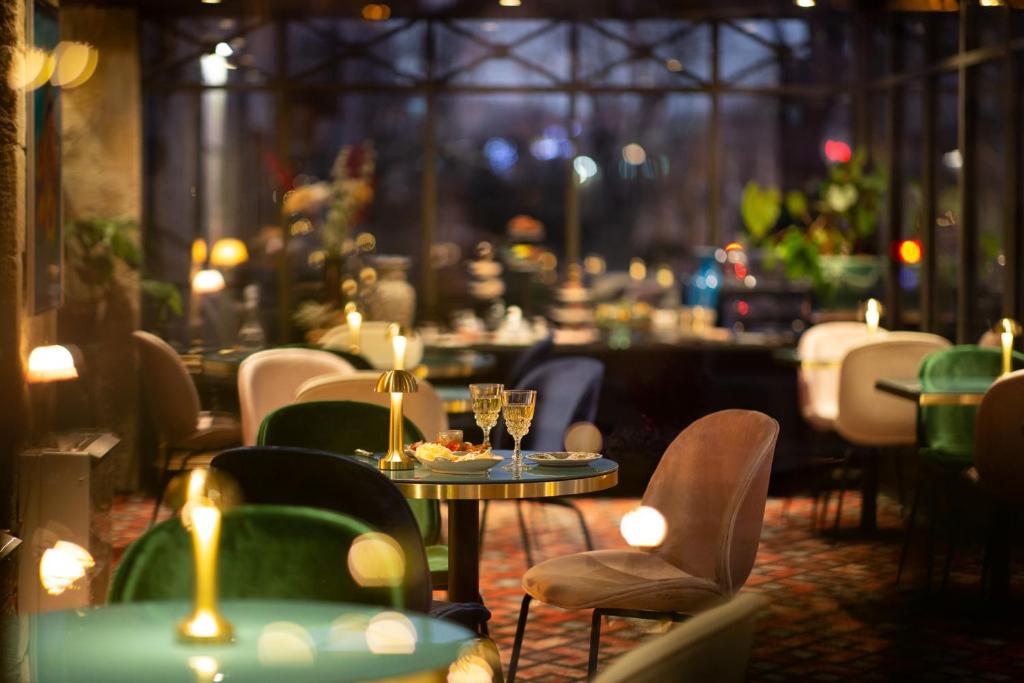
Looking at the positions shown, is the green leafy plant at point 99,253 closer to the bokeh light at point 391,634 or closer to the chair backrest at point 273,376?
the chair backrest at point 273,376

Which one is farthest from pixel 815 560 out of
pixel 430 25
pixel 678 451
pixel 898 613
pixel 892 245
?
pixel 430 25

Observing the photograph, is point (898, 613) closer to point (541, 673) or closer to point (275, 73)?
point (541, 673)

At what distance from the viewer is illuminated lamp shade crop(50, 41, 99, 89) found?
725cm

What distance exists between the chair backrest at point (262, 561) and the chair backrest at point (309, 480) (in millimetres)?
629

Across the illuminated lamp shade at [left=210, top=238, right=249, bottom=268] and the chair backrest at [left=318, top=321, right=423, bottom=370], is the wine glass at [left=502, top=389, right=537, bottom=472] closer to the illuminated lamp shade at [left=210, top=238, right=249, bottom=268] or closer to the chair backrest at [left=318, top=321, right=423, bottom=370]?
the chair backrest at [left=318, top=321, right=423, bottom=370]

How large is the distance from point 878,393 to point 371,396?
298 cm

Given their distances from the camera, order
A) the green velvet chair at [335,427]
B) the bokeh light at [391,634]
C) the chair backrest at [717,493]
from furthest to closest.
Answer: the green velvet chair at [335,427] → the chair backrest at [717,493] → the bokeh light at [391,634]

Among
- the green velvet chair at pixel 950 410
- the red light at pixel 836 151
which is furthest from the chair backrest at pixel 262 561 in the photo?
the red light at pixel 836 151

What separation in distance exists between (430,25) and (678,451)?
6.16 m

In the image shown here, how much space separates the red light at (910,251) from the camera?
28.7 ft

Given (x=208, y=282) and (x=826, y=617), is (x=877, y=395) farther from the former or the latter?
(x=208, y=282)

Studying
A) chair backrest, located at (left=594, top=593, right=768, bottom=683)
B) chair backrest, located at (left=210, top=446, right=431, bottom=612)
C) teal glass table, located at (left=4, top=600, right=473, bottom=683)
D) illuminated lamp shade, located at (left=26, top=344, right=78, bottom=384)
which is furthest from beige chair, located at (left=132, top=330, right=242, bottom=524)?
chair backrest, located at (left=594, top=593, right=768, bottom=683)

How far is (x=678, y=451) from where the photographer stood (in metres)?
3.98

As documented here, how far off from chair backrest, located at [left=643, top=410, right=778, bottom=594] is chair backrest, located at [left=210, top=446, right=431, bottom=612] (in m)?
0.98
